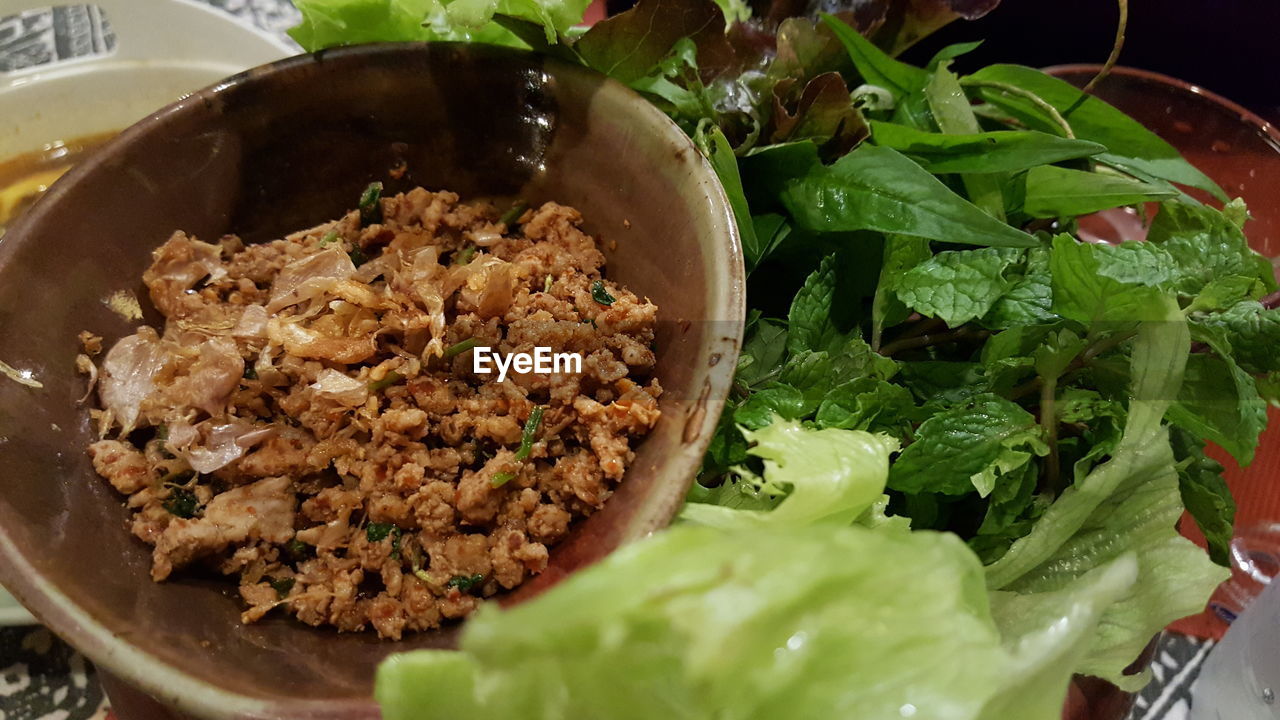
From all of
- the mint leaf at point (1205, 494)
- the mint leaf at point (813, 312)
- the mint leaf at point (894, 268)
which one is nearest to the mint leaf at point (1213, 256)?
the mint leaf at point (1205, 494)

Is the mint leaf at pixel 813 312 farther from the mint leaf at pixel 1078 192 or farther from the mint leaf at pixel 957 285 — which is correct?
the mint leaf at pixel 1078 192

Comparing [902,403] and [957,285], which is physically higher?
[957,285]

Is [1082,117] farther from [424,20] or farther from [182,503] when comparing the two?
[182,503]

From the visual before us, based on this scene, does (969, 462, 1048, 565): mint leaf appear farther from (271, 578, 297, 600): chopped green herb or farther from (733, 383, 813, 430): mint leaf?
(271, 578, 297, 600): chopped green herb

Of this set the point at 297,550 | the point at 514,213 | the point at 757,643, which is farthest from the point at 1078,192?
the point at 297,550

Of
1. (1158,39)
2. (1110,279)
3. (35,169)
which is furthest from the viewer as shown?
(1158,39)

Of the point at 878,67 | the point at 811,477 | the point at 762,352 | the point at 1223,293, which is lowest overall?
the point at 762,352

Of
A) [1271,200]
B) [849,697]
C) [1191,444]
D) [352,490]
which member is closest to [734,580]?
[849,697]
